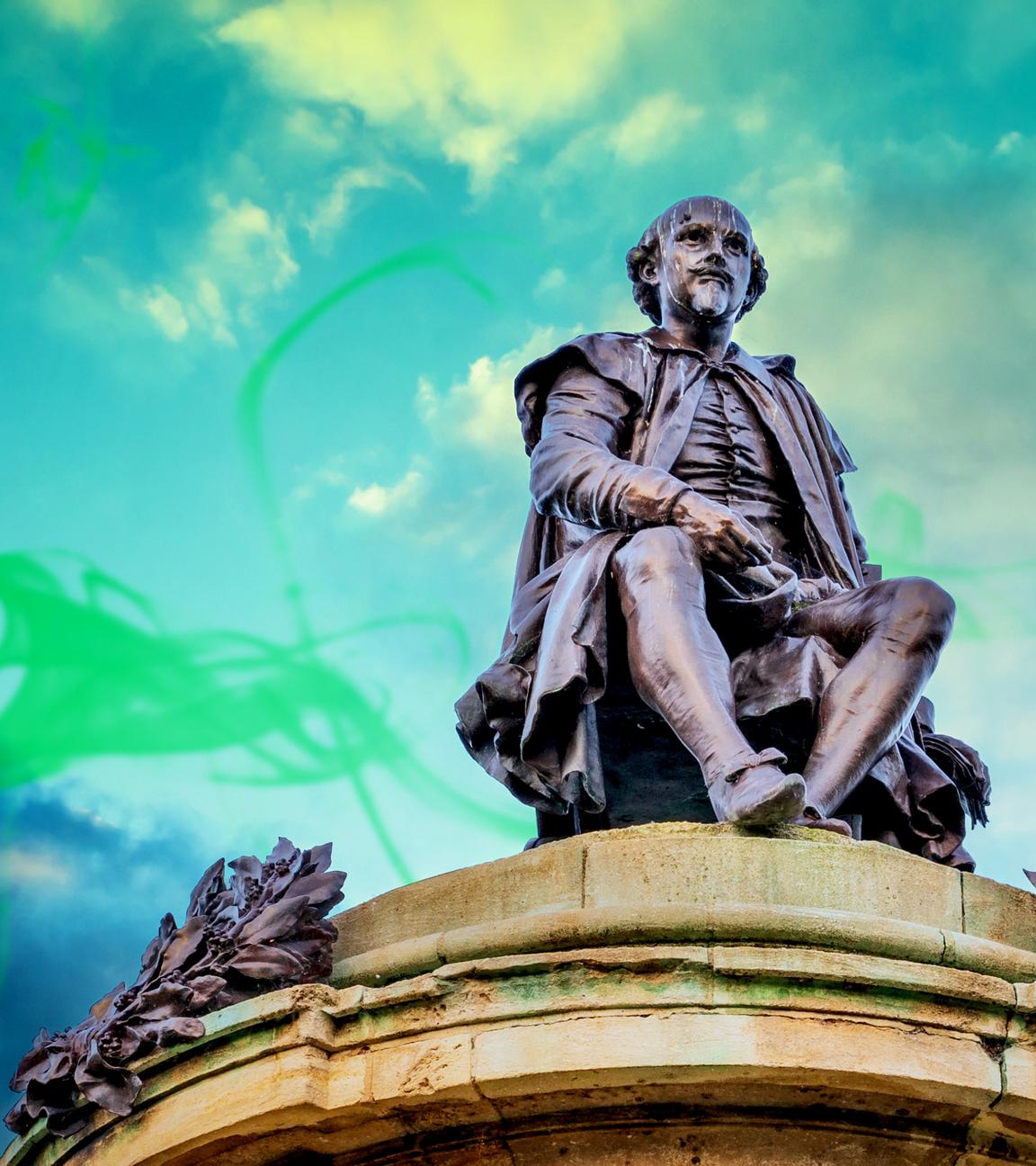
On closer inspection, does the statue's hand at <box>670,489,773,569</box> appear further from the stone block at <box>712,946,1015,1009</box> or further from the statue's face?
the stone block at <box>712,946,1015,1009</box>

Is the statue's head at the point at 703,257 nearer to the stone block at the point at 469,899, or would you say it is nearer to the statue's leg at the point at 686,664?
the statue's leg at the point at 686,664

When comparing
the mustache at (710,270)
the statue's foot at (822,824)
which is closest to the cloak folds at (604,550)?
the mustache at (710,270)

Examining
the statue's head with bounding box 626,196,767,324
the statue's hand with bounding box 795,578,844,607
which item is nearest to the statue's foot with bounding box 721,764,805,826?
the statue's hand with bounding box 795,578,844,607

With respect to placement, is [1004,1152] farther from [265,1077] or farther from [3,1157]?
[3,1157]

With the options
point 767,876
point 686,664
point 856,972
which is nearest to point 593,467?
point 686,664

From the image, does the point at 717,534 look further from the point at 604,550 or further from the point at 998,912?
the point at 998,912

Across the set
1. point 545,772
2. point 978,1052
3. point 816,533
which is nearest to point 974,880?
point 978,1052

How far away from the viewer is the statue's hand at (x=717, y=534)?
8383mm

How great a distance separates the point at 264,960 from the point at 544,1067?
4.11ft

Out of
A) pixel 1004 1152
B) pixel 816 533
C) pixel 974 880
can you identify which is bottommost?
pixel 1004 1152

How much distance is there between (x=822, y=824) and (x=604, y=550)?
1.58m

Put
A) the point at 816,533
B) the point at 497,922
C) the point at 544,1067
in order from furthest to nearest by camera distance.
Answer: the point at 816,533 < the point at 497,922 < the point at 544,1067

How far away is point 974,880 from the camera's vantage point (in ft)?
24.2

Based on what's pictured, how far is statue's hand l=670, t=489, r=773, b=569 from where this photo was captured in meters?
8.38
